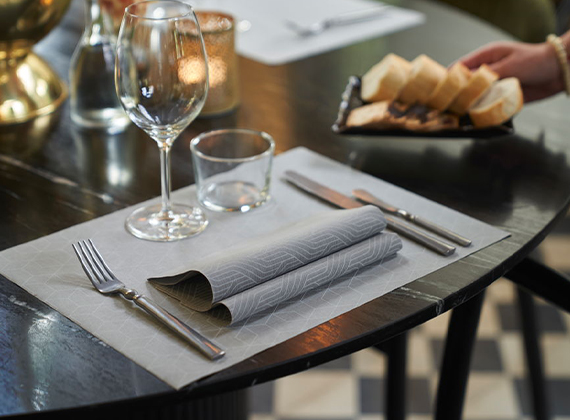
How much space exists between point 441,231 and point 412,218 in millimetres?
40

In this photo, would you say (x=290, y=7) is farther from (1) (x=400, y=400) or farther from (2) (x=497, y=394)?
(2) (x=497, y=394)

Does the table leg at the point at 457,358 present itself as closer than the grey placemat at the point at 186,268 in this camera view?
No

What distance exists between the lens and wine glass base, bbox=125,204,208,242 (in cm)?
74

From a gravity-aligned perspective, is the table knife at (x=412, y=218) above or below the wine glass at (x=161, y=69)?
below

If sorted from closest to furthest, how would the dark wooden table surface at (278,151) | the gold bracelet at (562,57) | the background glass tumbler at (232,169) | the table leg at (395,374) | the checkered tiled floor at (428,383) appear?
the dark wooden table surface at (278,151), the background glass tumbler at (232,169), the gold bracelet at (562,57), the table leg at (395,374), the checkered tiled floor at (428,383)

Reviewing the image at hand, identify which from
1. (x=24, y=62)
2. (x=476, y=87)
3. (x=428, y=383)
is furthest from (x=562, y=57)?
(x=428, y=383)

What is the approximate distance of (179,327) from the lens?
58 centimetres

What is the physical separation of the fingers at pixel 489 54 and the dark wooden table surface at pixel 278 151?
9 centimetres

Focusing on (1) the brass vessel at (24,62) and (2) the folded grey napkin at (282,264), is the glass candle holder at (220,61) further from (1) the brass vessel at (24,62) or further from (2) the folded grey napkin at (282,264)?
(2) the folded grey napkin at (282,264)

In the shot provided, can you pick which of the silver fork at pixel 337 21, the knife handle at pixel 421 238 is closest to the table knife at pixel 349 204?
the knife handle at pixel 421 238

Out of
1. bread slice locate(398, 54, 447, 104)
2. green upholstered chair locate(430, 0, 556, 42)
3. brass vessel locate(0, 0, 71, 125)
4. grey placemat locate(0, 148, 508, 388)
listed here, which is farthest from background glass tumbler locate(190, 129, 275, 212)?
green upholstered chair locate(430, 0, 556, 42)

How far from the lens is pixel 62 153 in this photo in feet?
3.13

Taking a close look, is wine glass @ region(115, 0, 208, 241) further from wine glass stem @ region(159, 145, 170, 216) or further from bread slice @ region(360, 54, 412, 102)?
bread slice @ region(360, 54, 412, 102)

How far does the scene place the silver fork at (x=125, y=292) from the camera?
57 centimetres
